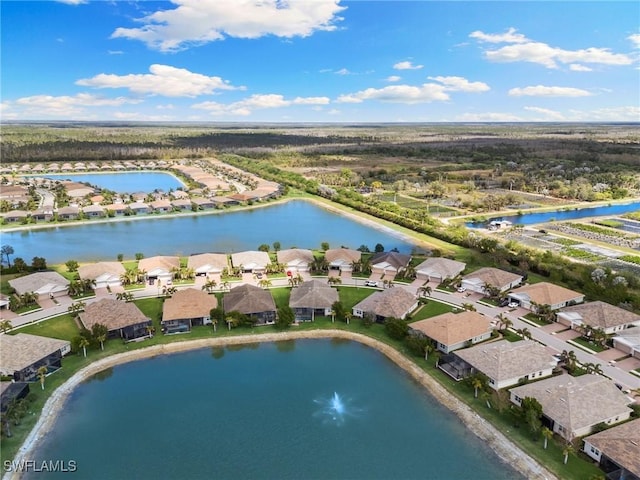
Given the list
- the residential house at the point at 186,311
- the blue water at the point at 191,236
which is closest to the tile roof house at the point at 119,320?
the residential house at the point at 186,311

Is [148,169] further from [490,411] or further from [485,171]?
[490,411]

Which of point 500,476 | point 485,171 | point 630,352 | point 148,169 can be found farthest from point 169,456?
point 148,169

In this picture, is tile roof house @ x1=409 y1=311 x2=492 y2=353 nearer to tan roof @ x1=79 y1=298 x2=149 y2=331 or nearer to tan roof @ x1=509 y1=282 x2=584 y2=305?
tan roof @ x1=509 y1=282 x2=584 y2=305

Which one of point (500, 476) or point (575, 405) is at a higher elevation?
point (575, 405)

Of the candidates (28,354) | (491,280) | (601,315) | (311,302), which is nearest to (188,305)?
(311,302)

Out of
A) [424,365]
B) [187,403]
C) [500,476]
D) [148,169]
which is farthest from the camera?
[148,169]

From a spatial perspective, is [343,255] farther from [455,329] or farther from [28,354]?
[28,354]

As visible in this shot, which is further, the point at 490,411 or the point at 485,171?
the point at 485,171
